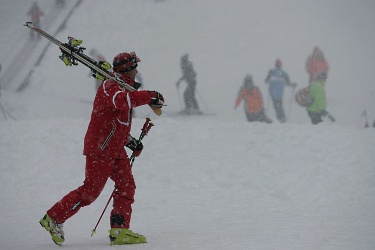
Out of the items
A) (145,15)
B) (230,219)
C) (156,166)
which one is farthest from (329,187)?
(145,15)

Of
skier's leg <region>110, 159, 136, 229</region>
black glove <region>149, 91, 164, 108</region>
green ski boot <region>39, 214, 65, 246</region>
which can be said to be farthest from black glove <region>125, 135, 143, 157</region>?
green ski boot <region>39, 214, 65, 246</region>

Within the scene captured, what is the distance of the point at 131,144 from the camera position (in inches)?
218

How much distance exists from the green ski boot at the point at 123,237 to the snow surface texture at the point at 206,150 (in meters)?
0.11

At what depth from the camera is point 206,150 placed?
10312 millimetres

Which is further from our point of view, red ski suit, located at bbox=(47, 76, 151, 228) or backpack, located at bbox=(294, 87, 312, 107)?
backpack, located at bbox=(294, 87, 312, 107)

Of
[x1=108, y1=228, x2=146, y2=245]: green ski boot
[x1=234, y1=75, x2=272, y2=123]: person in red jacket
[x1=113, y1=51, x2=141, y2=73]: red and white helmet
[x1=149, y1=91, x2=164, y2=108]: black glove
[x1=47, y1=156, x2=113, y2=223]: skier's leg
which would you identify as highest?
[x1=234, y1=75, x2=272, y2=123]: person in red jacket

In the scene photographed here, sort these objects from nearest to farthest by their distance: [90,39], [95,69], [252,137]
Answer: [95,69], [252,137], [90,39]

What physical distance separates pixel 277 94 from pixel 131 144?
10.2m

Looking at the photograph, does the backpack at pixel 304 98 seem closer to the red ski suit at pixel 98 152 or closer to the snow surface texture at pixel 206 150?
the snow surface texture at pixel 206 150

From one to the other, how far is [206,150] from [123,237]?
17.1 ft

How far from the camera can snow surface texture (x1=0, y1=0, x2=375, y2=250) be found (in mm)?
6082

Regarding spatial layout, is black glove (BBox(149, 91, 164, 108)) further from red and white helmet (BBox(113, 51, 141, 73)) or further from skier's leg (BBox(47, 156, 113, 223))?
skier's leg (BBox(47, 156, 113, 223))

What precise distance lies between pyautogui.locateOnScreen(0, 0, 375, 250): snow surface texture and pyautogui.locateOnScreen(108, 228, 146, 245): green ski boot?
0.36ft

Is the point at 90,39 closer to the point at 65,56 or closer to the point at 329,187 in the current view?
the point at 329,187
